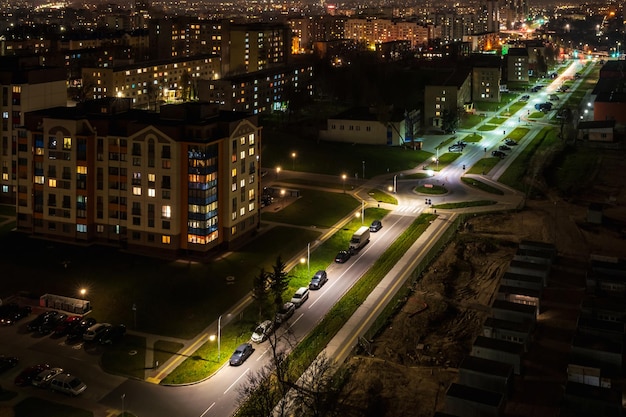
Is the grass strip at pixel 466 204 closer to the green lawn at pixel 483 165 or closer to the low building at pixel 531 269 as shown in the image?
the green lawn at pixel 483 165

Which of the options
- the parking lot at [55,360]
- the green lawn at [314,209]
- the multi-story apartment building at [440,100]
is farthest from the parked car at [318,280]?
the multi-story apartment building at [440,100]

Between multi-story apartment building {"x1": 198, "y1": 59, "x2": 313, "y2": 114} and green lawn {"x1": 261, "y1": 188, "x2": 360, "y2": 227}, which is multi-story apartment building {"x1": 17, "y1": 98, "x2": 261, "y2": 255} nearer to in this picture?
green lawn {"x1": 261, "y1": 188, "x2": 360, "y2": 227}

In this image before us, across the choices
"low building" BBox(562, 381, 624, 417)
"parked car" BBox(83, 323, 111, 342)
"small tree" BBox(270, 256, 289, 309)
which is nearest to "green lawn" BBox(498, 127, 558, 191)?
"small tree" BBox(270, 256, 289, 309)

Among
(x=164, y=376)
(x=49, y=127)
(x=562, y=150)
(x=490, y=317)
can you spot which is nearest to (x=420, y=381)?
(x=490, y=317)

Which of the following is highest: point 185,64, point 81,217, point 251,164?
point 185,64

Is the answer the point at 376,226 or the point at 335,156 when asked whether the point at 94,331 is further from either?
the point at 335,156

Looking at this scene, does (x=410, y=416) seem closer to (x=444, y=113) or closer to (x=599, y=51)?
(x=444, y=113)
